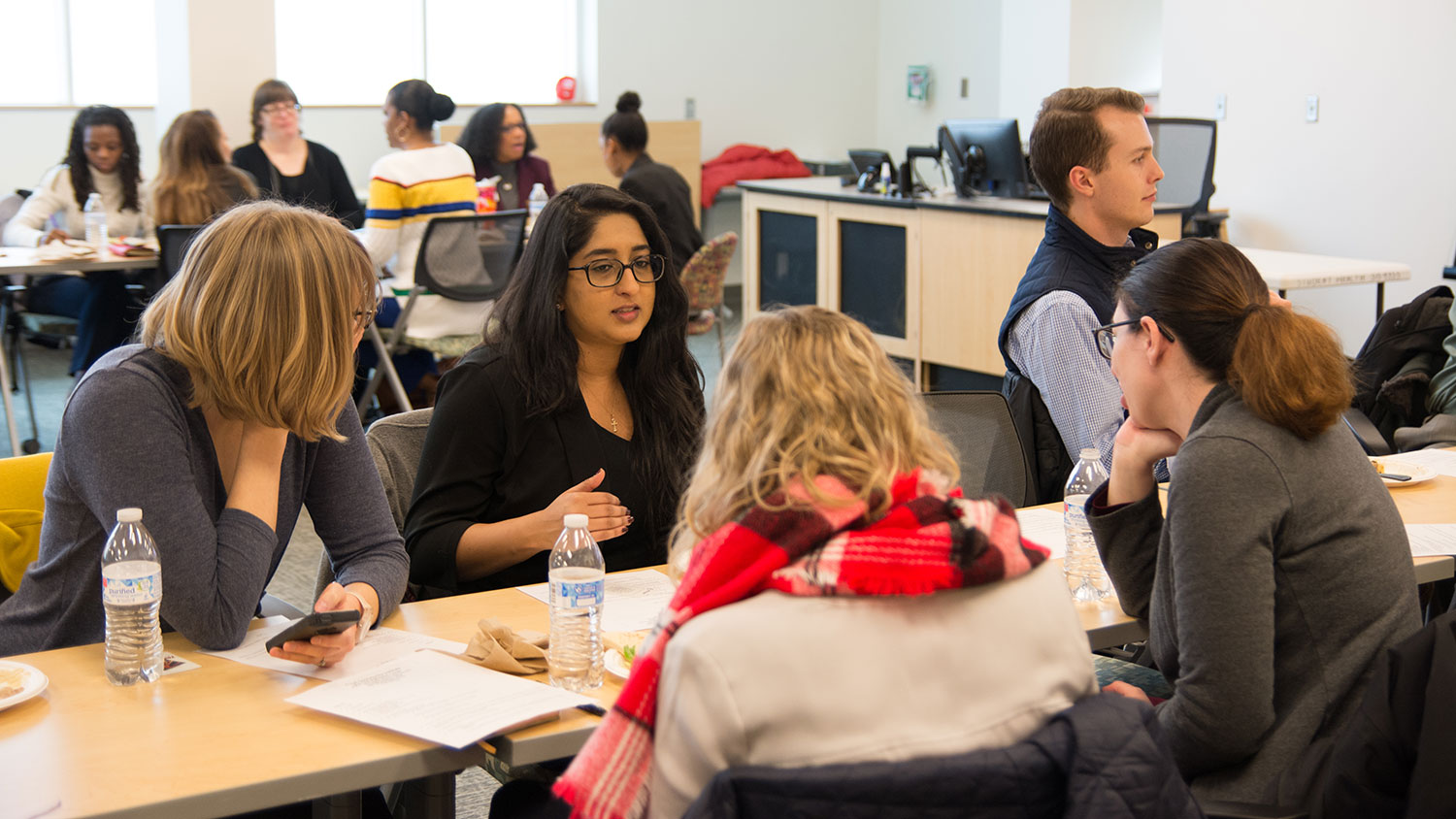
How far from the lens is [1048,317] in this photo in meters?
2.63

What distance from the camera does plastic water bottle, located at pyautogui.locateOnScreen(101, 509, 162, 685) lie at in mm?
1545

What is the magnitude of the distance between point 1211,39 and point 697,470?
675cm

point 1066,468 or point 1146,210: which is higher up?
point 1146,210

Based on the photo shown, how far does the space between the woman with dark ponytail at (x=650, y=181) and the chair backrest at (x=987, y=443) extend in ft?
9.20

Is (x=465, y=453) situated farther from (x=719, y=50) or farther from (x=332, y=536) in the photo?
(x=719, y=50)

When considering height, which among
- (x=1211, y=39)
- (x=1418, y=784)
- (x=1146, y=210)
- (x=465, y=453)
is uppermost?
(x=1211, y=39)

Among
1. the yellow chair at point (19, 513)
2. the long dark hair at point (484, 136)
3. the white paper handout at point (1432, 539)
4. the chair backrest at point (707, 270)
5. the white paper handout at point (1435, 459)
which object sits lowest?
the white paper handout at point (1432, 539)

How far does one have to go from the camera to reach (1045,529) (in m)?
2.26

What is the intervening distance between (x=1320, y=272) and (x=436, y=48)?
574cm

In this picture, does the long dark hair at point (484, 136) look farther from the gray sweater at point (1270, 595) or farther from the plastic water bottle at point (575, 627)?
the gray sweater at point (1270, 595)

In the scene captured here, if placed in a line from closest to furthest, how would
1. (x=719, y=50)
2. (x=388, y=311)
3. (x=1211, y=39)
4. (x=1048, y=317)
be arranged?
(x=1048, y=317), (x=388, y=311), (x=1211, y=39), (x=719, y=50)

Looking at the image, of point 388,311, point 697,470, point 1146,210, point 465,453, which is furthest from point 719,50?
point 697,470

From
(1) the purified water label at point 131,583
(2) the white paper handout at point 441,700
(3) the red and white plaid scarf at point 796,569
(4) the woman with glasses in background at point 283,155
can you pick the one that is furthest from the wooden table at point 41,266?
(3) the red and white plaid scarf at point 796,569

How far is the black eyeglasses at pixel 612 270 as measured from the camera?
2.29 meters
